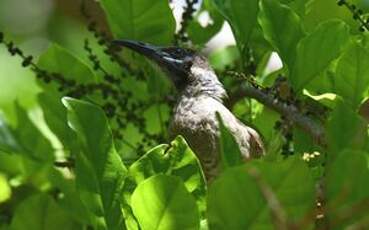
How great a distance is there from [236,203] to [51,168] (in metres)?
0.91

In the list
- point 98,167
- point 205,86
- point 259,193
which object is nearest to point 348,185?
point 259,193

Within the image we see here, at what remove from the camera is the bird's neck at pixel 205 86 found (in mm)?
3086

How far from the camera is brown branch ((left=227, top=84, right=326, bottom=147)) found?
2293 millimetres

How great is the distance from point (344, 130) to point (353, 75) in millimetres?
339

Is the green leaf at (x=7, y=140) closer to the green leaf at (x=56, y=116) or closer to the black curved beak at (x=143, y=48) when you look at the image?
the green leaf at (x=56, y=116)

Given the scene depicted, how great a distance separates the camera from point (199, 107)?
304 cm

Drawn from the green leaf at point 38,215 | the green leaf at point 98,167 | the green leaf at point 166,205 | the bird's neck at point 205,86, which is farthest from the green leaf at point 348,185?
the bird's neck at point 205,86

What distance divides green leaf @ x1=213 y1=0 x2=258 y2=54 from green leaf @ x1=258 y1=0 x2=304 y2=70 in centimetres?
9

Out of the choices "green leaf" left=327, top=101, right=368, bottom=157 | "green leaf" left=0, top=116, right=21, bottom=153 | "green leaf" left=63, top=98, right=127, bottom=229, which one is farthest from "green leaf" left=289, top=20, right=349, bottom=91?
"green leaf" left=0, top=116, right=21, bottom=153

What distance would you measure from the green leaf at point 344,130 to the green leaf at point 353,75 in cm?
30

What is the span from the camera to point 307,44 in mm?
2186

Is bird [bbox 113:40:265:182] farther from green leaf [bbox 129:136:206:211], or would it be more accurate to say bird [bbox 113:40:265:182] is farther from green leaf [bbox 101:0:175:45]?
green leaf [bbox 129:136:206:211]

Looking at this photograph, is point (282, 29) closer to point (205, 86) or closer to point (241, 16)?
point (241, 16)

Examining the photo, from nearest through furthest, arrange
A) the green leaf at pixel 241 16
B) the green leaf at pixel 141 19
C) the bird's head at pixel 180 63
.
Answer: the green leaf at pixel 241 16
the green leaf at pixel 141 19
the bird's head at pixel 180 63
